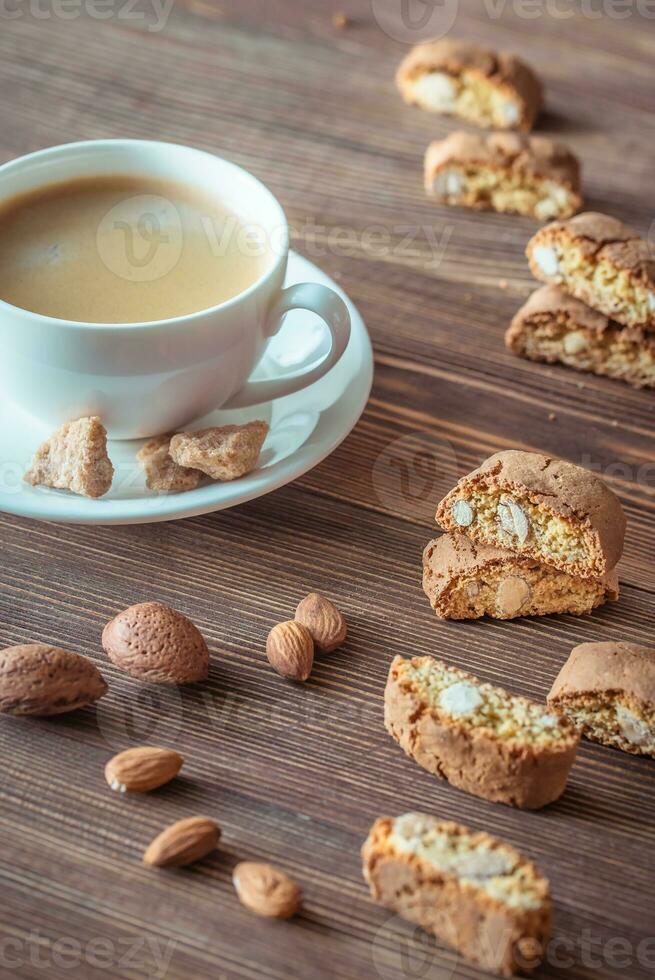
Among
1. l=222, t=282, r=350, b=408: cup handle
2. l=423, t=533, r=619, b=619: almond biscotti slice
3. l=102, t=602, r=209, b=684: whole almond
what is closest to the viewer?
l=102, t=602, r=209, b=684: whole almond

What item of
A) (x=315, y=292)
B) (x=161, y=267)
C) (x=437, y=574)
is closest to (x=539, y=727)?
(x=437, y=574)

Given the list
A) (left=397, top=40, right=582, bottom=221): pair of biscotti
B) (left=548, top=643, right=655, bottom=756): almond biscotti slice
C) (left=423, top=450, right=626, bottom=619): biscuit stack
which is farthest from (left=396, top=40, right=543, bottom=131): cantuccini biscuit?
(left=548, top=643, right=655, bottom=756): almond biscotti slice

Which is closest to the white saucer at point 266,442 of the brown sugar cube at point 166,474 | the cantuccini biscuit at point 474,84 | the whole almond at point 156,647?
the brown sugar cube at point 166,474

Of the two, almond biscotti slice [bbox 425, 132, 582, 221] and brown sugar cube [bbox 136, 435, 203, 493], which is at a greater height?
almond biscotti slice [bbox 425, 132, 582, 221]

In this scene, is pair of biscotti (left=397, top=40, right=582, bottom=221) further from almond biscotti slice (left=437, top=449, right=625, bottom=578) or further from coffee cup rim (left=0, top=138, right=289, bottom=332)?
almond biscotti slice (left=437, top=449, right=625, bottom=578)

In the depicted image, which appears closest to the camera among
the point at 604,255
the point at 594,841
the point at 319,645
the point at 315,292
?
the point at 594,841

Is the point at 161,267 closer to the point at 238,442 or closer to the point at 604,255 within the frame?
the point at 238,442

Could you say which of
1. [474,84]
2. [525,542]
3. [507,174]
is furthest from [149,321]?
[474,84]

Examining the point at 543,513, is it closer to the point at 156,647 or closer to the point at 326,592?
the point at 326,592

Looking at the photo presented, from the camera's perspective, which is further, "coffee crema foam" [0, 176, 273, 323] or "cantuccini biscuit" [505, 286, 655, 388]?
"cantuccini biscuit" [505, 286, 655, 388]
